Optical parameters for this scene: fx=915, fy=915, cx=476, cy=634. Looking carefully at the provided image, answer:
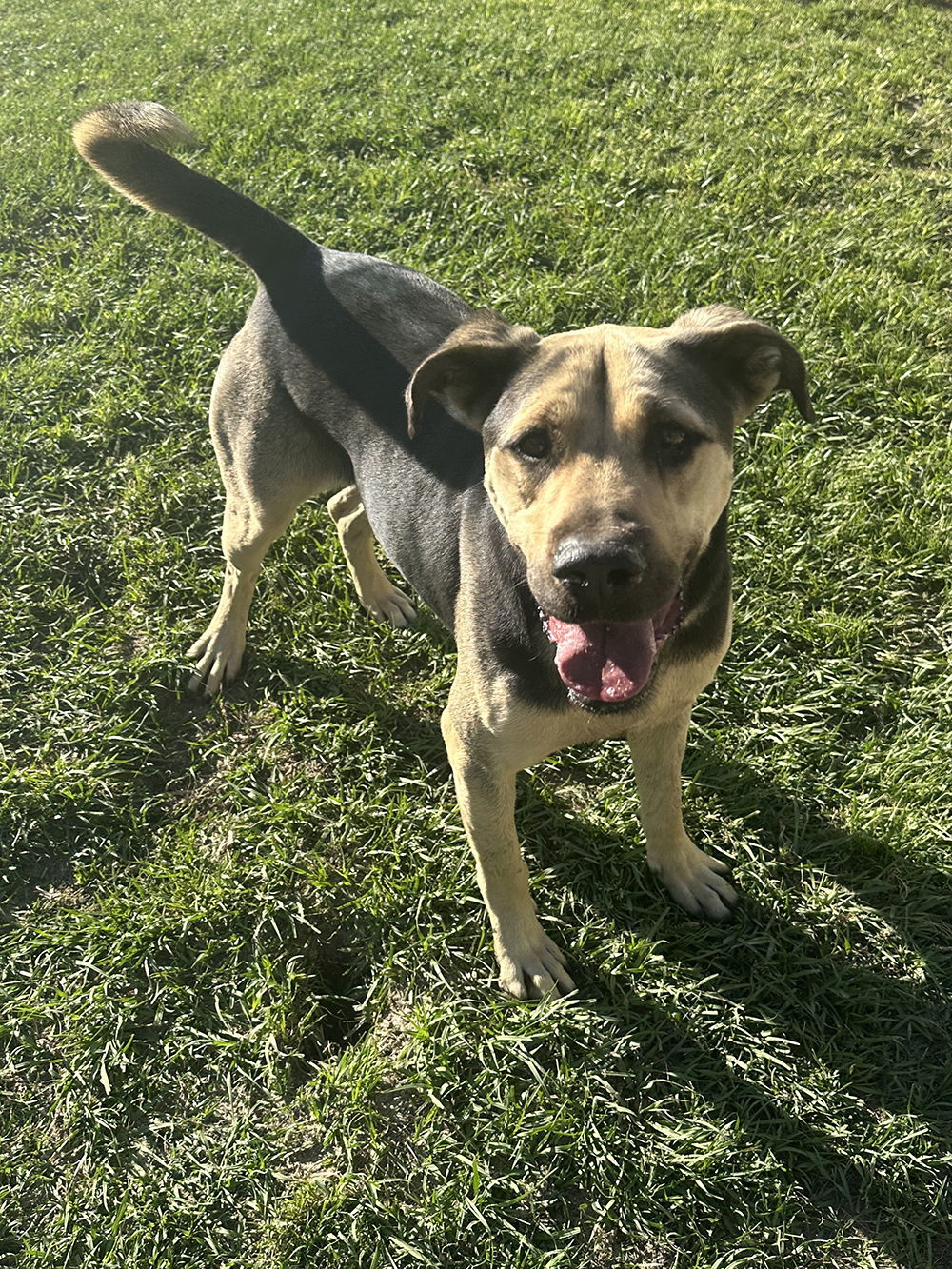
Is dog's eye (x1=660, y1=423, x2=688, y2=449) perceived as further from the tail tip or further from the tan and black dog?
the tail tip

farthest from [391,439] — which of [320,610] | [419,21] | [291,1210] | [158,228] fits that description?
[419,21]

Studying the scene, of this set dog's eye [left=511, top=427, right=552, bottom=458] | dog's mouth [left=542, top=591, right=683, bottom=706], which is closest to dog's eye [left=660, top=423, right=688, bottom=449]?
dog's eye [left=511, top=427, right=552, bottom=458]

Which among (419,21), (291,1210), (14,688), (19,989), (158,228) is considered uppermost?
(419,21)

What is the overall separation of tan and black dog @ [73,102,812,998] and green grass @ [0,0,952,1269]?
1.31 ft

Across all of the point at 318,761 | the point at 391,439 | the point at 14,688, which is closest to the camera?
the point at 391,439

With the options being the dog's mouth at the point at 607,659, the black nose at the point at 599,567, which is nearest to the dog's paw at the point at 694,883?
the dog's mouth at the point at 607,659

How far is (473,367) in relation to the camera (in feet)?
9.57

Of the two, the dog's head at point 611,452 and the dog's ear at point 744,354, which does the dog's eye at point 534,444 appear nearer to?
the dog's head at point 611,452

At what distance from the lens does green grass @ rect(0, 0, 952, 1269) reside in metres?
2.93

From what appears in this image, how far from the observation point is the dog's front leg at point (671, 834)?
10.4ft

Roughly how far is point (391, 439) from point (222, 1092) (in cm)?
242

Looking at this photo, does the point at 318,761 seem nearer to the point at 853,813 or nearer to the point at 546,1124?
the point at 546,1124

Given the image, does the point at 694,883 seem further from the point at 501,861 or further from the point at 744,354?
the point at 744,354

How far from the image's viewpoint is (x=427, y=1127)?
120 inches
